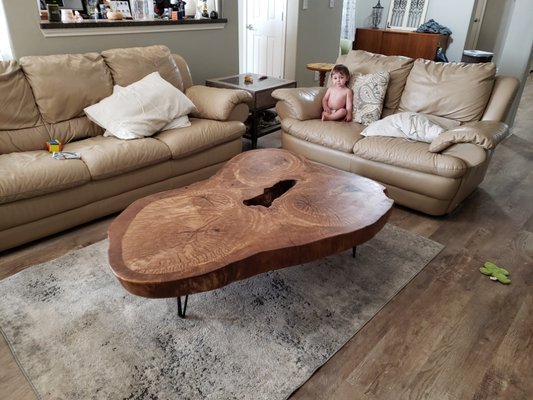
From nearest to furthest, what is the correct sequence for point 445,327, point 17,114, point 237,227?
point 237,227 → point 445,327 → point 17,114

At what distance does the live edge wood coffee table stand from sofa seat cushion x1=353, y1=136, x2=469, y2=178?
622 millimetres

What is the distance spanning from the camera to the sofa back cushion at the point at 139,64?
2.89 meters

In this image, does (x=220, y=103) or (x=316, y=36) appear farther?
(x=316, y=36)

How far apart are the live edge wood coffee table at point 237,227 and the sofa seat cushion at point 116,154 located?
67 cm

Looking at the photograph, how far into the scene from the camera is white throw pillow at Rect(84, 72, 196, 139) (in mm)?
2623

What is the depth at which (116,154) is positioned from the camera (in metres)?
2.39

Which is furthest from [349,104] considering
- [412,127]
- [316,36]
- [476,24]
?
[476,24]

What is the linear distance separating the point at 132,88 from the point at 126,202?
85cm

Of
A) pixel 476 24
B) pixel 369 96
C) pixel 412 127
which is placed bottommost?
pixel 412 127

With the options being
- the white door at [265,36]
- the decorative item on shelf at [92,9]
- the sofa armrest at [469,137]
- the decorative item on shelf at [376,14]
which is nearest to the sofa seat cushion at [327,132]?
the sofa armrest at [469,137]

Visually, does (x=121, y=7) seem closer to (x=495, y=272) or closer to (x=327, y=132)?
(x=327, y=132)

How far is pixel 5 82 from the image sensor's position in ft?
7.97

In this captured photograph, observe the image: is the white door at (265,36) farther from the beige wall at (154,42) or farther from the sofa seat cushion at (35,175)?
the sofa seat cushion at (35,175)

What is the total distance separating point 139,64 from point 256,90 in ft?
3.41
